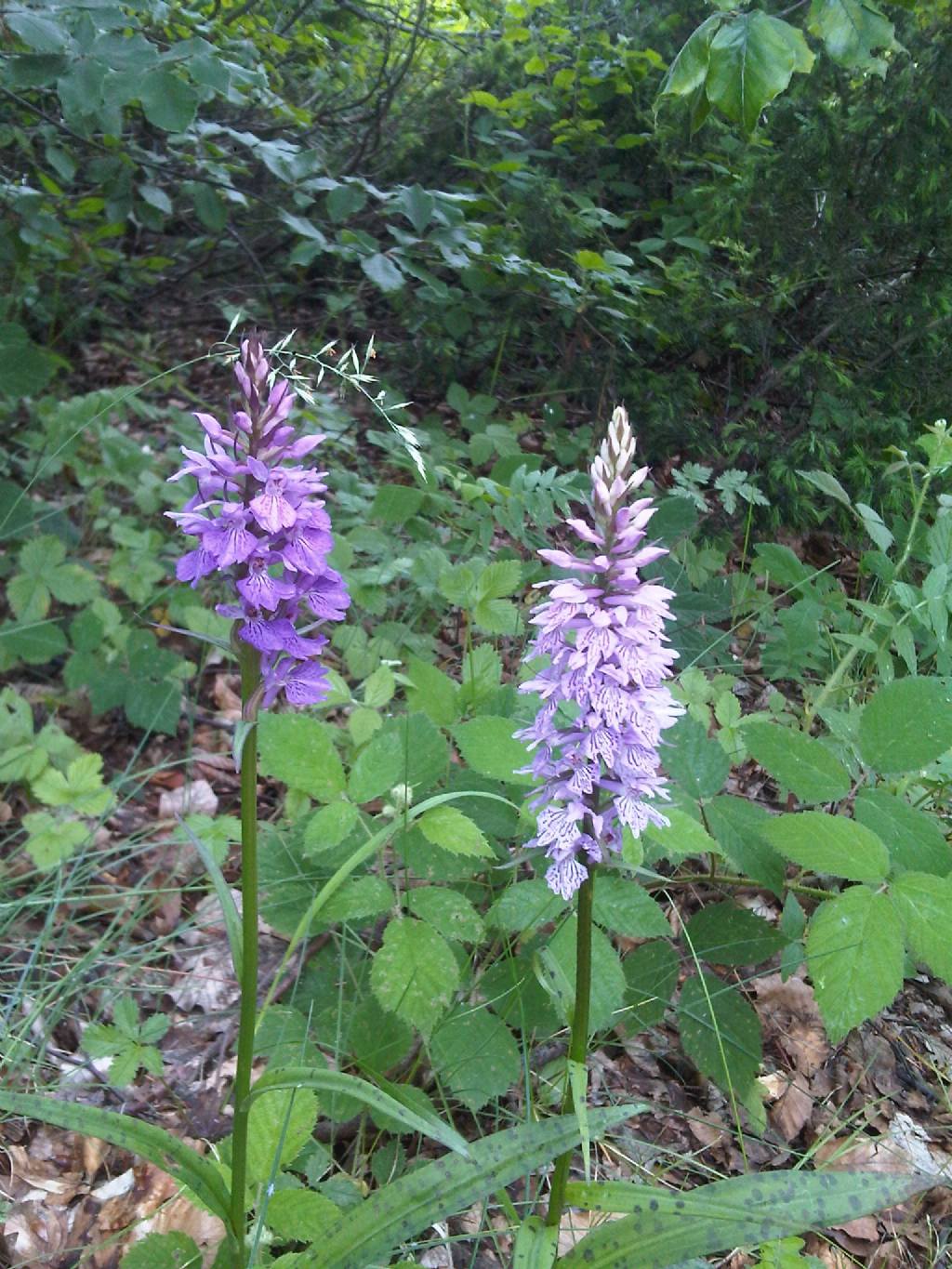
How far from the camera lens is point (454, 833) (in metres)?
1.74

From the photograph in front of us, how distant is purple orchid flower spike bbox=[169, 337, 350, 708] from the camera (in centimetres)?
127

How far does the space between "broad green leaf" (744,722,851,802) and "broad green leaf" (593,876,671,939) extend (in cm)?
37

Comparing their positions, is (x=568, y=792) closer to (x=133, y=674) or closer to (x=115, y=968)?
(x=115, y=968)

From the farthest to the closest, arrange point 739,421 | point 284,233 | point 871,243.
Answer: point 284,233
point 739,421
point 871,243

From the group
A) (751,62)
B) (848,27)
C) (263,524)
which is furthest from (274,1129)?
(848,27)

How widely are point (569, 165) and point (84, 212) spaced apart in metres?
2.43

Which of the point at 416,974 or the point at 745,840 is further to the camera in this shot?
the point at 745,840

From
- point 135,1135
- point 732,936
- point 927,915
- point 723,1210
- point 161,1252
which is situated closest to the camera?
point 723,1210

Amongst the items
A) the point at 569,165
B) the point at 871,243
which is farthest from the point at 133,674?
the point at 569,165

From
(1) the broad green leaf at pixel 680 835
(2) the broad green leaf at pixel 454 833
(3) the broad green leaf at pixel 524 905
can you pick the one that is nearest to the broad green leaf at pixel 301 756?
(2) the broad green leaf at pixel 454 833

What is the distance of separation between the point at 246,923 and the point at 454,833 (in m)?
0.51

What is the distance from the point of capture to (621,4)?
4969 mm

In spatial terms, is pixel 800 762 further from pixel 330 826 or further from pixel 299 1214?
pixel 299 1214

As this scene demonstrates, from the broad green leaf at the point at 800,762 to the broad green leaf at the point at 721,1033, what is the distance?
421 millimetres
